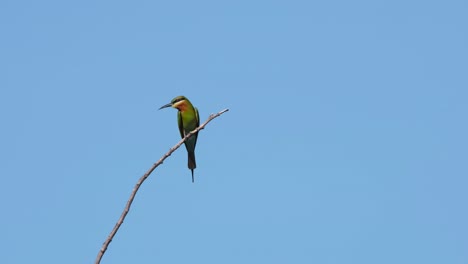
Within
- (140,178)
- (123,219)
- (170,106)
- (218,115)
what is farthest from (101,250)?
(170,106)

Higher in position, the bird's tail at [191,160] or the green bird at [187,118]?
the green bird at [187,118]

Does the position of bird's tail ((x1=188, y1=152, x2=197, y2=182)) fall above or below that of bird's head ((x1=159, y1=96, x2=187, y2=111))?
below

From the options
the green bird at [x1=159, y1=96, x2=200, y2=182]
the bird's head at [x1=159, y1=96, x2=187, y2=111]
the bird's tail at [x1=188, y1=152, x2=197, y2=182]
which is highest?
the bird's head at [x1=159, y1=96, x2=187, y2=111]

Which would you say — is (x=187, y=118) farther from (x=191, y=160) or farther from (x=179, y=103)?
(x=191, y=160)

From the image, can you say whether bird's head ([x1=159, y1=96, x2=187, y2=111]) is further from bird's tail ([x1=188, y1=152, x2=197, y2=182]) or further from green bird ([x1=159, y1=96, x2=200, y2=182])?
bird's tail ([x1=188, y1=152, x2=197, y2=182])

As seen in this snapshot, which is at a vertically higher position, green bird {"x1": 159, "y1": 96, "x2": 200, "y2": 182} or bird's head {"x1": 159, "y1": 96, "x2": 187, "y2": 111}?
bird's head {"x1": 159, "y1": 96, "x2": 187, "y2": 111}

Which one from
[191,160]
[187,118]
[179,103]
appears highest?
[179,103]

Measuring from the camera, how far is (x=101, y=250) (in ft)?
9.29

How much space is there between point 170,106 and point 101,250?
716cm

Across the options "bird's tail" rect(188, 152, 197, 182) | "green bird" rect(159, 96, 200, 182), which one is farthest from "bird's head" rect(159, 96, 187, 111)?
"bird's tail" rect(188, 152, 197, 182)

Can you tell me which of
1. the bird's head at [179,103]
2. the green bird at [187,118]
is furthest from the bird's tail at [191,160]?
the bird's head at [179,103]

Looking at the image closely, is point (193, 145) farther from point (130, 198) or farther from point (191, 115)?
point (130, 198)

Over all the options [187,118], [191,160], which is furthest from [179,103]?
[191,160]

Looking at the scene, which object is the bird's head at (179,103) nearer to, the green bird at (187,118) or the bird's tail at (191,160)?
the green bird at (187,118)
